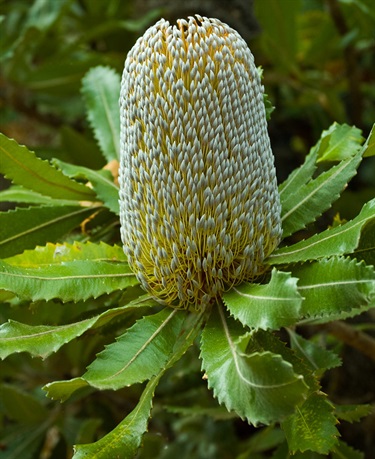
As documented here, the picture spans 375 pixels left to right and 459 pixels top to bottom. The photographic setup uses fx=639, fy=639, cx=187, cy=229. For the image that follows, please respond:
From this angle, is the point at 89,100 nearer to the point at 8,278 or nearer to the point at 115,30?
the point at 8,278

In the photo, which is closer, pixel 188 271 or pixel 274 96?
pixel 188 271

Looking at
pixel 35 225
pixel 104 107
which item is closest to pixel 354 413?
pixel 35 225

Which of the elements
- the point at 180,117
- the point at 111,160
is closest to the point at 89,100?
the point at 111,160

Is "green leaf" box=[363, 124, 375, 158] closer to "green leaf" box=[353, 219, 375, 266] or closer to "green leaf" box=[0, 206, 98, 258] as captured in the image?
"green leaf" box=[353, 219, 375, 266]

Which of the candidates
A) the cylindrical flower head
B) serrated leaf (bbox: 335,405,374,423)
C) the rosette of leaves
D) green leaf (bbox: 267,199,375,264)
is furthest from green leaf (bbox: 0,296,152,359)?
serrated leaf (bbox: 335,405,374,423)

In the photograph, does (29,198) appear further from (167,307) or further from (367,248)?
(367,248)
